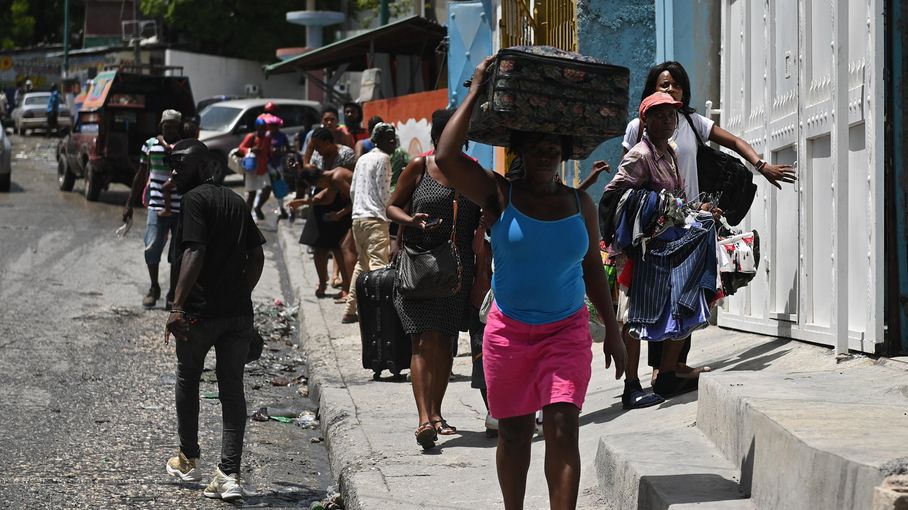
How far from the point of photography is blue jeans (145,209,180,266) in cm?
1289

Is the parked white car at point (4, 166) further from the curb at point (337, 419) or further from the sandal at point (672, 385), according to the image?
the sandal at point (672, 385)

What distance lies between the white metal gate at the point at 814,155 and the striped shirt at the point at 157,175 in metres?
6.01

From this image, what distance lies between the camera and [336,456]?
720 centimetres

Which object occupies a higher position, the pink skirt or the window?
the window

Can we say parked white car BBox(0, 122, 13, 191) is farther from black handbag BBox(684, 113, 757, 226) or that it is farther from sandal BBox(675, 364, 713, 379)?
sandal BBox(675, 364, 713, 379)

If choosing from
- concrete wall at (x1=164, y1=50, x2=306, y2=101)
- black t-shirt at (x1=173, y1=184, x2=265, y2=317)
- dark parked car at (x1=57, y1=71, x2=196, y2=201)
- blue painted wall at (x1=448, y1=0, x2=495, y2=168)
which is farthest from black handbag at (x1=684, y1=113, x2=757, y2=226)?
concrete wall at (x1=164, y1=50, x2=306, y2=101)

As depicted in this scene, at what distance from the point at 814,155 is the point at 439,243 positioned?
212 cm

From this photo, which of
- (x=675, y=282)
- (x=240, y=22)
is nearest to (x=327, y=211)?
(x=675, y=282)

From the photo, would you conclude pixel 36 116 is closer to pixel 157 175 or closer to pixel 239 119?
pixel 239 119

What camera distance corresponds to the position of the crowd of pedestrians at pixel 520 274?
4.85 metres

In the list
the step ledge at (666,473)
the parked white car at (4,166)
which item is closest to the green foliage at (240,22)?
the parked white car at (4,166)

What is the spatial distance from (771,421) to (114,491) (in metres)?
3.53

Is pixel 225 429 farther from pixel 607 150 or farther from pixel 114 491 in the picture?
pixel 607 150

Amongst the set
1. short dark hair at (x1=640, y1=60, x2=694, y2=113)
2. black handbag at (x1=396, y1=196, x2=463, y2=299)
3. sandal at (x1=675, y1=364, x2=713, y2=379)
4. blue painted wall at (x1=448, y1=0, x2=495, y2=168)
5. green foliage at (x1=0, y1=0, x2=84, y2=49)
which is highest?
green foliage at (x1=0, y1=0, x2=84, y2=49)
